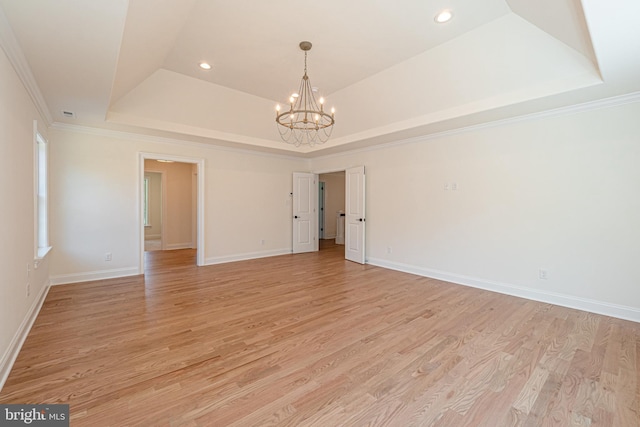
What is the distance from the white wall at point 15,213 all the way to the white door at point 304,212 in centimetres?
483

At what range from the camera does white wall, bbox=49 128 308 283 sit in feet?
14.1

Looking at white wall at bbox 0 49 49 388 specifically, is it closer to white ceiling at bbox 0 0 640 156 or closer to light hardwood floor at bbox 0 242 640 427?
light hardwood floor at bbox 0 242 640 427

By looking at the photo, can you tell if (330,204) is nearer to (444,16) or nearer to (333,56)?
(333,56)

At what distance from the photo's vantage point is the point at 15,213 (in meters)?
2.40

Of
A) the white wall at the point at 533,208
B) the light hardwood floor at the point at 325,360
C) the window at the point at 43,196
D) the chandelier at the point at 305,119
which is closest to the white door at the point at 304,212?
the chandelier at the point at 305,119

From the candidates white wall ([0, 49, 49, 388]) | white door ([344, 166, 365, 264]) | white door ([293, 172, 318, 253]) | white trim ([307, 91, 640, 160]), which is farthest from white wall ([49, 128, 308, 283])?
white trim ([307, 91, 640, 160])

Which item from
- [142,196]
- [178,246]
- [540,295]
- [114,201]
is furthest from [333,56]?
[178,246]

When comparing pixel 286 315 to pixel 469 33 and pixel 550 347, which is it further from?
pixel 469 33

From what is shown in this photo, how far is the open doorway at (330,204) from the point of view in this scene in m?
9.66

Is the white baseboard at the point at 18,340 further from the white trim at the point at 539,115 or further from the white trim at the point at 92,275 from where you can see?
the white trim at the point at 539,115

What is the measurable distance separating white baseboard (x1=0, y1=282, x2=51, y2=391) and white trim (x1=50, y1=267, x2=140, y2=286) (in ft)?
2.89

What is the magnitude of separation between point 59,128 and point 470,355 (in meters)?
6.25

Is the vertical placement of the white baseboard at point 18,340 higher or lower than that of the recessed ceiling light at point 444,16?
lower

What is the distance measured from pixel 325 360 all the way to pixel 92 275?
4.44 metres
